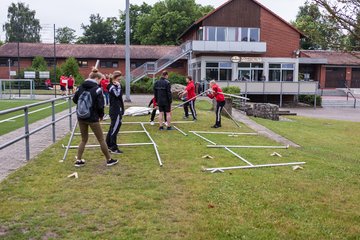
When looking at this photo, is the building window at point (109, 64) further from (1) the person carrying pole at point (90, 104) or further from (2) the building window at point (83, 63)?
(1) the person carrying pole at point (90, 104)

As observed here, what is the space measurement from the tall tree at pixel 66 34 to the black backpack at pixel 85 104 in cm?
9678

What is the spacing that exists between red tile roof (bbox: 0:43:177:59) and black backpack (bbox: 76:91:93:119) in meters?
43.7

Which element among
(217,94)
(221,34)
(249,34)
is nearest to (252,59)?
(249,34)

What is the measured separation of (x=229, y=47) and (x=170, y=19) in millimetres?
21862

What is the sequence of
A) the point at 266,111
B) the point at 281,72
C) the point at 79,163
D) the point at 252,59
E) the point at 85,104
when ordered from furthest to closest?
1. the point at 281,72
2. the point at 252,59
3. the point at 266,111
4. the point at 79,163
5. the point at 85,104

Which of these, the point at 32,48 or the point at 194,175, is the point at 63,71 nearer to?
the point at 32,48

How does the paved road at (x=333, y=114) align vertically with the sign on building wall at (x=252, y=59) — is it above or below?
below

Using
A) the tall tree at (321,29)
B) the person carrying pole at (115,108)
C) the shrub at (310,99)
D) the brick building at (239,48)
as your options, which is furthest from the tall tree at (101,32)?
the tall tree at (321,29)

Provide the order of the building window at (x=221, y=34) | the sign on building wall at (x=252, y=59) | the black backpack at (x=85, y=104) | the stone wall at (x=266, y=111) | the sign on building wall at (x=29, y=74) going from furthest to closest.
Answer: the sign on building wall at (x=252, y=59) < the building window at (x=221, y=34) < the sign on building wall at (x=29, y=74) < the stone wall at (x=266, y=111) < the black backpack at (x=85, y=104)

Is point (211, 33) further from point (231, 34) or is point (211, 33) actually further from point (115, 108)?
point (115, 108)

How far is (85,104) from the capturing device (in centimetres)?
744

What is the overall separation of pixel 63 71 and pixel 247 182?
41300 millimetres

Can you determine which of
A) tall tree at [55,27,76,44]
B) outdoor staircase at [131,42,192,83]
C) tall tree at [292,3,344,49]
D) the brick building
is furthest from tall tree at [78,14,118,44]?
tall tree at [292,3,344,49]

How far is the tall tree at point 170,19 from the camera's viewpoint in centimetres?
5997
